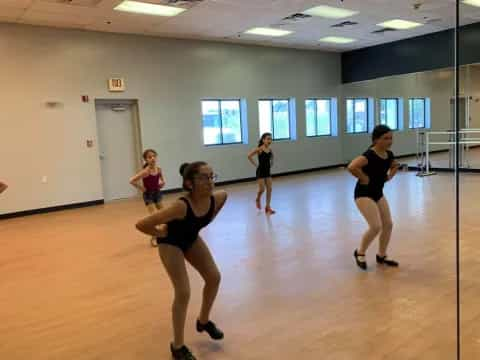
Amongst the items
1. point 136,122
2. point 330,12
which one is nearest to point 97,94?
point 136,122

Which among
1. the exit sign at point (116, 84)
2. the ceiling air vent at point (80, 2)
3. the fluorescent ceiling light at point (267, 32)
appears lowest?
the exit sign at point (116, 84)

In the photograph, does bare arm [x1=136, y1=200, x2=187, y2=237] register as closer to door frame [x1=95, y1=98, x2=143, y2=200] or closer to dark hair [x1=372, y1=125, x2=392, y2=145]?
dark hair [x1=372, y1=125, x2=392, y2=145]

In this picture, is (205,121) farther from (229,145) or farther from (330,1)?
(330,1)

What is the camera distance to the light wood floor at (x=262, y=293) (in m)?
2.79

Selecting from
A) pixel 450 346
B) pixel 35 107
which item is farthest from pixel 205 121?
pixel 450 346

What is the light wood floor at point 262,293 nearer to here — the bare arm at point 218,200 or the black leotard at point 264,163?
the black leotard at point 264,163

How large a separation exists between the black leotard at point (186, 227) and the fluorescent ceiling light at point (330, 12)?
7.10 meters

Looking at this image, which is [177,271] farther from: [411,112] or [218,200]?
[411,112]

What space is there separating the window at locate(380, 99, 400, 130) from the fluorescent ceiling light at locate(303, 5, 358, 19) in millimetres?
5483

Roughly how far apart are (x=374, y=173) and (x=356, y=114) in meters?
10.7

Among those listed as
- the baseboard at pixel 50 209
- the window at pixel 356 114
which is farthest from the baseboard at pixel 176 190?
the window at pixel 356 114

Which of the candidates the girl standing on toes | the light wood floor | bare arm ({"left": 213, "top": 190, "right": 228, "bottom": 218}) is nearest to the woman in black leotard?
the light wood floor

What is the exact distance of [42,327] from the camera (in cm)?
325

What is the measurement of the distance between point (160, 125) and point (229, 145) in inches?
83.6
